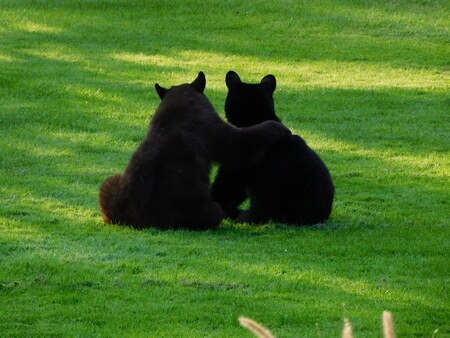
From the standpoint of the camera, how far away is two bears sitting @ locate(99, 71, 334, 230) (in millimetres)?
10164

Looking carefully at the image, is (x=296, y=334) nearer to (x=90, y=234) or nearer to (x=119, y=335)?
(x=119, y=335)

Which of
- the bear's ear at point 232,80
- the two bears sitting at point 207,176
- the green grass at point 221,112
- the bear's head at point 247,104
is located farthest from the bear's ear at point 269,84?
the green grass at point 221,112

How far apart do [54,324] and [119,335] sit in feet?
1.91

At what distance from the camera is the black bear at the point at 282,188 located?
1070 centimetres

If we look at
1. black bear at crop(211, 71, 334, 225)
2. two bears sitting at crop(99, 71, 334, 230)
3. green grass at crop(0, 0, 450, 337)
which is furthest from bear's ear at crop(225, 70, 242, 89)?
green grass at crop(0, 0, 450, 337)

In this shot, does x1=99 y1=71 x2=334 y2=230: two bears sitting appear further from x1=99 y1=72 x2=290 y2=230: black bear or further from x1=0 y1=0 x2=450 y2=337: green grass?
x1=0 y1=0 x2=450 y2=337: green grass

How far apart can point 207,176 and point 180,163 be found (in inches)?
13.9

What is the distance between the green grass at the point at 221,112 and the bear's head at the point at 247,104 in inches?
58.4

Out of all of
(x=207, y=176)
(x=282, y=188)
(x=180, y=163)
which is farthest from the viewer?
(x=282, y=188)

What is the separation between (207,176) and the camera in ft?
34.0

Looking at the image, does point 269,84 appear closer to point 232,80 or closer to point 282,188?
point 232,80

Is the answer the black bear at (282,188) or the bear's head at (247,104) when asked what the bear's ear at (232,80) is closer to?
the bear's head at (247,104)

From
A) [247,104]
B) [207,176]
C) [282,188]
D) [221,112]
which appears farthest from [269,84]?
[221,112]

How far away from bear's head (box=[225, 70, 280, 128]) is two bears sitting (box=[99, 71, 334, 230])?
306 millimetres
